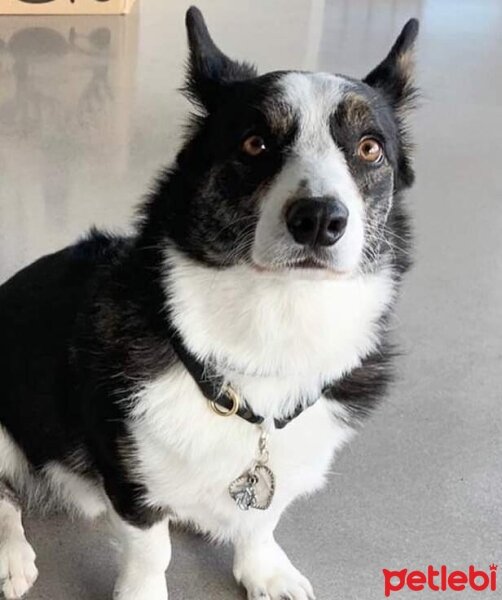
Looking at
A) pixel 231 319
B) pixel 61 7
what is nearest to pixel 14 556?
pixel 231 319

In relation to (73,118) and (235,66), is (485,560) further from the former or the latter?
(73,118)

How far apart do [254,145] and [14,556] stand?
0.79 m

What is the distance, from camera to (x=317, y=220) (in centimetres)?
112

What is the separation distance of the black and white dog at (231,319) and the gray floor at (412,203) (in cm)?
14

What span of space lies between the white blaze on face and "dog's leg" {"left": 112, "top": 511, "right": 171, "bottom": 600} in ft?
1.63

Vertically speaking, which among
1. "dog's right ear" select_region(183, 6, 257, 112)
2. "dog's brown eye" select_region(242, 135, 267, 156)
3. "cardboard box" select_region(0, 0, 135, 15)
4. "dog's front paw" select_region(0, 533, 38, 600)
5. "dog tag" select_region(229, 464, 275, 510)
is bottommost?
"dog's front paw" select_region(0, 533, 38, 600)

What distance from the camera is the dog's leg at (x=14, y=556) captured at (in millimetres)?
1520

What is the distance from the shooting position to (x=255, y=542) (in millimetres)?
1533

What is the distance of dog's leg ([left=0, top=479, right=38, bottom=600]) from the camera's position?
59.8 inches

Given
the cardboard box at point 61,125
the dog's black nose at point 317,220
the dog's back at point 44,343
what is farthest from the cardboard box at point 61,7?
the dog's black nose at point 317,220

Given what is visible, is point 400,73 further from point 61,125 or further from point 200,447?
point 61,125

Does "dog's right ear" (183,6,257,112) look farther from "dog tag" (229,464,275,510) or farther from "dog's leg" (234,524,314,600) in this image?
"dog's leg" (234,524,314,600)

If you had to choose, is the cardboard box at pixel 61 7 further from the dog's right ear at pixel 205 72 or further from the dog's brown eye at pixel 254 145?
the dog's brown eye at pixel 254 145

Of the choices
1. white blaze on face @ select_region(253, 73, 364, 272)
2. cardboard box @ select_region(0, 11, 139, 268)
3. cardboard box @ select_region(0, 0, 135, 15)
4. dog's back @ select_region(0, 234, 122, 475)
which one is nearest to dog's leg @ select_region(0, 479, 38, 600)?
dog's back @ select_region(0, 234, 122, 475)
